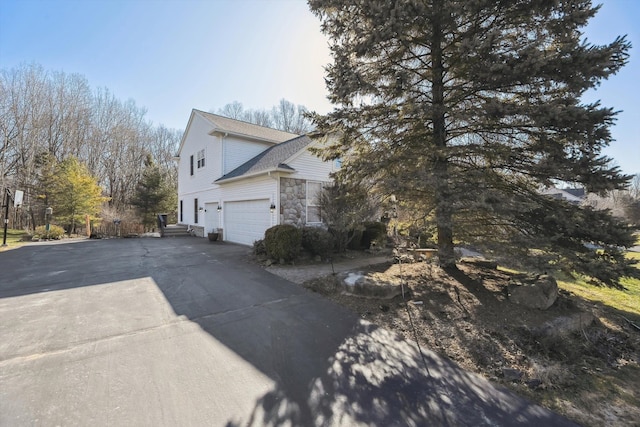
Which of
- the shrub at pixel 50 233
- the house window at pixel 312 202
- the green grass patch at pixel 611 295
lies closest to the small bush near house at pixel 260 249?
the house window at pixel 312 202

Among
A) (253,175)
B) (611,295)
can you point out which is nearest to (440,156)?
(611,295)

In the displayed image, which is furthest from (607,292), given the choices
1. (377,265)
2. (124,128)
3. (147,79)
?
(124,128)

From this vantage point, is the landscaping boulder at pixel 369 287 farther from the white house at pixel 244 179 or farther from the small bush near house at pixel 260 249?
the white house at pixel 244 179

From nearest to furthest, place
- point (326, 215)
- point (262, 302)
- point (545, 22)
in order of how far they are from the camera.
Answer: point (545, 22), point (262, 302), point (326, 215)

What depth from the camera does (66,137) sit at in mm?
23812

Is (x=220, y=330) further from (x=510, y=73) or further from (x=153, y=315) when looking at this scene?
(x=510, y=73)

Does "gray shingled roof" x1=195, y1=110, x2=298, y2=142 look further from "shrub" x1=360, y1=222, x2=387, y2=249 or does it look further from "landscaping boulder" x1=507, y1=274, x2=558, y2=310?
"landscaping boulder" x1=507, y1=274, x2=558, y2=310

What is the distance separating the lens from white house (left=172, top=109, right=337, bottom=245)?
35.8 ft

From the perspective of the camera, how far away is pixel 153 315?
448cm

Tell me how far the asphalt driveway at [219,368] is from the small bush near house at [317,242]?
3.52 m

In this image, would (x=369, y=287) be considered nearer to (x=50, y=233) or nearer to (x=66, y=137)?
(x=50, y=233)

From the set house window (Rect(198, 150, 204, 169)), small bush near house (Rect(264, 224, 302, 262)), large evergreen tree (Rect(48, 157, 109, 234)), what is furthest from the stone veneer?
large evergreen tree (Rect(48, 157, 109, 234))

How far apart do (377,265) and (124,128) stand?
3063 cm

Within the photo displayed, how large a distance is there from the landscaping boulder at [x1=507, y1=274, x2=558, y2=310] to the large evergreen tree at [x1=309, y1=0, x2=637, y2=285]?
2.64 feet
